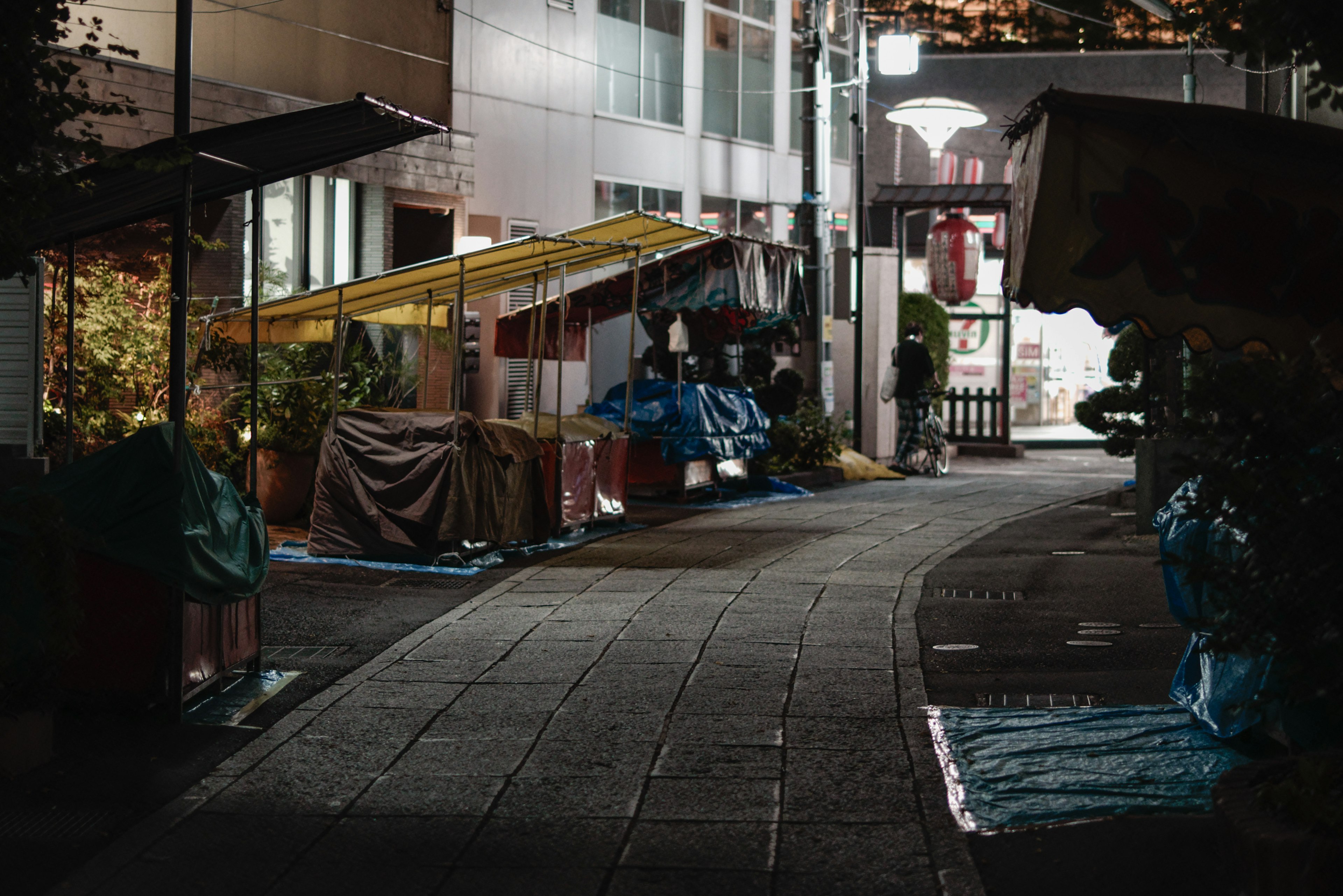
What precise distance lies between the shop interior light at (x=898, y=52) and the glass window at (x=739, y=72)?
10.8 ft

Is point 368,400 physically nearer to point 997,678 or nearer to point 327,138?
point 327,138

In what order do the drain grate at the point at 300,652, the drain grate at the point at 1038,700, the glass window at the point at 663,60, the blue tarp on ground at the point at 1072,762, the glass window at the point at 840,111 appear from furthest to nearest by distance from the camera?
the glass window at the point at 840,111
the glass window at the point at 663,60
the drain grate at the point at 300,652
the drain grate at the point at 1038,700
the blue tarp on ground at the point at 1072,762

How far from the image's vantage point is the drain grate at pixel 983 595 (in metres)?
9.30

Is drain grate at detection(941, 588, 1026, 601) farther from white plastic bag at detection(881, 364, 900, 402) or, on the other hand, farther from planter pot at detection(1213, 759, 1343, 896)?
white plastic bag at detection(881, 364, 900, 402)

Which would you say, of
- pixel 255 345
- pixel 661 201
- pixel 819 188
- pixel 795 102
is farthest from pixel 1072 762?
pixel 795 102

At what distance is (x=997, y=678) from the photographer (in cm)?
696

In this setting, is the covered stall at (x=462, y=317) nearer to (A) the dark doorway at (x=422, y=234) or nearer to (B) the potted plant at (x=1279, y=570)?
(A) the dark doorway at (x=422, y=234)

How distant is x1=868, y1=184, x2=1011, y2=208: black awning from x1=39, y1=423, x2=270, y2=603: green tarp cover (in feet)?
57.4

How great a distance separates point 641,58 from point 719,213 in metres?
3.31

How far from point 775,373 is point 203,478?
604 inches

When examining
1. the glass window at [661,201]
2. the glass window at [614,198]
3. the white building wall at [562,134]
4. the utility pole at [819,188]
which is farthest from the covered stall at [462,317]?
the glass window at [661,201]

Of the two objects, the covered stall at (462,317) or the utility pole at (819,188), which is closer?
the covered stall at (462,317)

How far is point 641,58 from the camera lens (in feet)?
72.8

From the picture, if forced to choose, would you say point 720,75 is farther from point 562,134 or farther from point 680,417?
point 680,417
